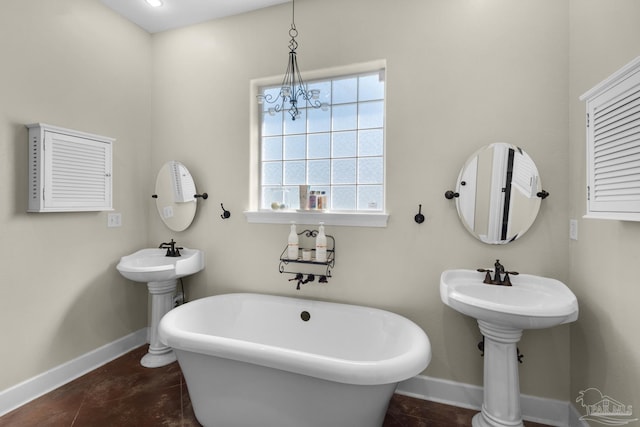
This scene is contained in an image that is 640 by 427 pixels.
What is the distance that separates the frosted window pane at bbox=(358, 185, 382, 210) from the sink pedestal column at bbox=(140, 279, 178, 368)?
1705 mm

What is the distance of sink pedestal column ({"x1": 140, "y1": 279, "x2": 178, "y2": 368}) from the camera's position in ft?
8.05

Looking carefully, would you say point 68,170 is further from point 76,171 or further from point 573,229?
point 573,229

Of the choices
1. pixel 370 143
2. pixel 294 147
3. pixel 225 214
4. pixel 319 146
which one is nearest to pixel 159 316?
pixel 225 214

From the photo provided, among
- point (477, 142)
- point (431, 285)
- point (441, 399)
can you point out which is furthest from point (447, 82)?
point (441, 399)

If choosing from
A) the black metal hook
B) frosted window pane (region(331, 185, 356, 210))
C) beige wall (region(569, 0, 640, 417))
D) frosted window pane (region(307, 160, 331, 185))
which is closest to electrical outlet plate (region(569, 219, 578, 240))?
beige wall (region(569, 0, 640, 417))

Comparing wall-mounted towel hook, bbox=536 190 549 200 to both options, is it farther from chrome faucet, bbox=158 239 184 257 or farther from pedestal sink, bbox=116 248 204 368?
chrome faucet, bbox=158 239 184 257

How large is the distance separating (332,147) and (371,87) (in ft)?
1.74

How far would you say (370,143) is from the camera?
7.57 ft

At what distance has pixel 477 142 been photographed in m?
1.94

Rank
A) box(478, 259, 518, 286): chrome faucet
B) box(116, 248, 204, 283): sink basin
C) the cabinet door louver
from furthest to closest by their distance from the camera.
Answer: box(116, 248, 204, 283): sink basin < the cabinet door louver < box(478, 259, 518, 286): chrome faucet

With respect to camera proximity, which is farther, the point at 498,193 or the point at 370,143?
the point at 370,143

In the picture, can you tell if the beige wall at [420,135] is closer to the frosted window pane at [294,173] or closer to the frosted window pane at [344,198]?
the frosted window pane at [344,198]

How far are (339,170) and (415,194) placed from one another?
63 centimetres

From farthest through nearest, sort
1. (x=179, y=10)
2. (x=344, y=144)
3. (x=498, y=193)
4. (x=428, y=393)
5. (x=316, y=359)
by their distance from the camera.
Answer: (x=179, y=10) < (x=344, y=144) < (x=428, y=393) < (x=498, y=193) < (x=316, y=359)
